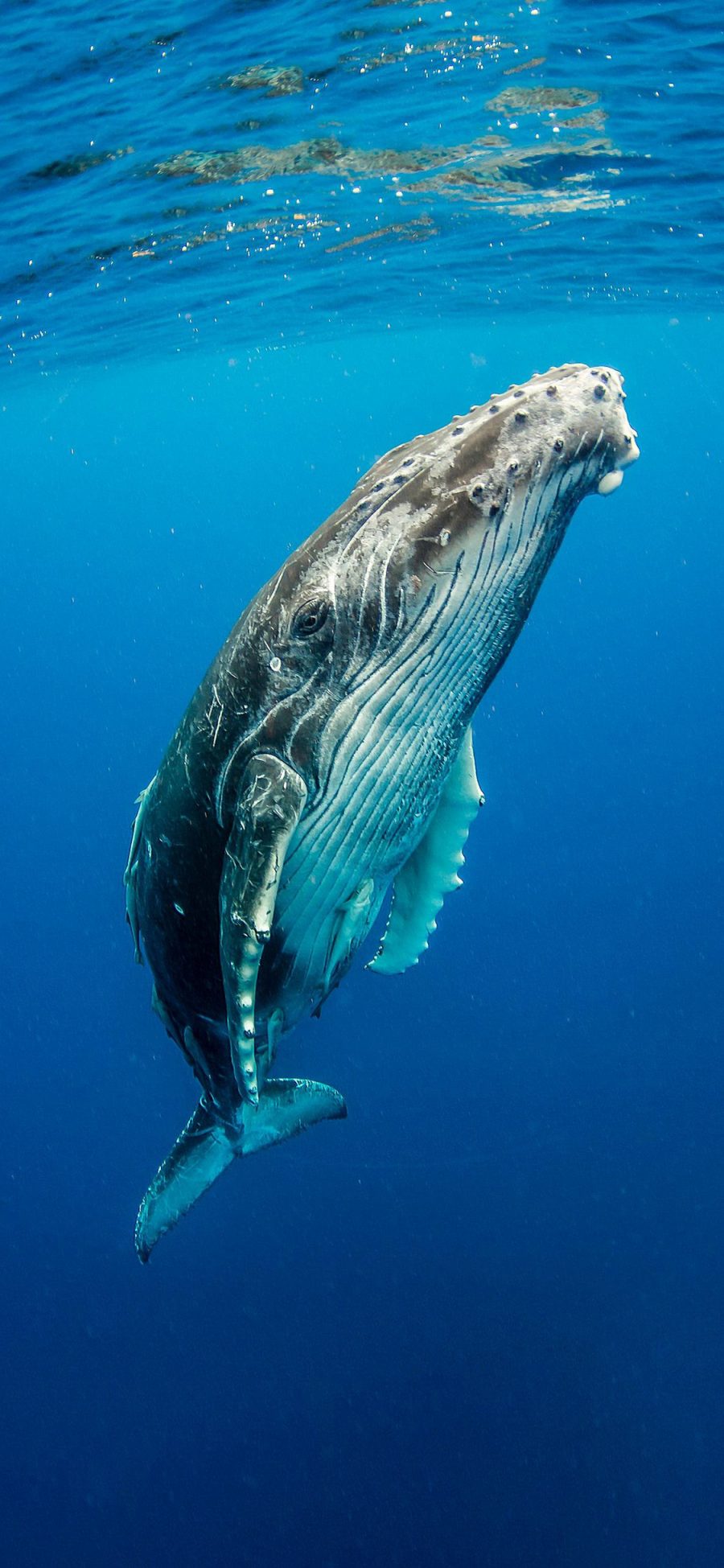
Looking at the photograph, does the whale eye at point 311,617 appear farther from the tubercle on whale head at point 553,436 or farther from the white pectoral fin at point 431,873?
the white pectoral fin at point 431,873

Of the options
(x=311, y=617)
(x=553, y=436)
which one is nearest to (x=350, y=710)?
(x=311, y=617)

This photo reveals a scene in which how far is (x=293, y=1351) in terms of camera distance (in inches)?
728

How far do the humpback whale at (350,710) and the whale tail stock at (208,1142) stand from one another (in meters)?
1.62

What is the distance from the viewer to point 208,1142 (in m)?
7.00

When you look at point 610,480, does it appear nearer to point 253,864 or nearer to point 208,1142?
point 253,864

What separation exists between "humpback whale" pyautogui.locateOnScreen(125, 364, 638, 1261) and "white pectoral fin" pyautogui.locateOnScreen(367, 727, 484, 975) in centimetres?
2

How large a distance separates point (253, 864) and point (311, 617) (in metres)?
1.06

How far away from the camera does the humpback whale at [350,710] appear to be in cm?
374

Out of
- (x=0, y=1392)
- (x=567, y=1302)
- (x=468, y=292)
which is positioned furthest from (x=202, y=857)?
(x=468, y=292)

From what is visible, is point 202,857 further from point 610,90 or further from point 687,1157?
point 687,1157

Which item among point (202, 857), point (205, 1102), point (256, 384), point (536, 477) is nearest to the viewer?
point (536, 477)

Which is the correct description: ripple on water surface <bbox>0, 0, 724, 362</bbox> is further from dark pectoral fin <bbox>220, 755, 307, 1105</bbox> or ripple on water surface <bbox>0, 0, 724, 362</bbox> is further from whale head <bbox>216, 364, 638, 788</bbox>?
dark pectoral fin <bbox>220, 755, 307, 1105</bbox>

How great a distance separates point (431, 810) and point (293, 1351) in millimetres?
17141

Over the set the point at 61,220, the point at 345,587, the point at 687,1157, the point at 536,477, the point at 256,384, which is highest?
the point at 61,220
